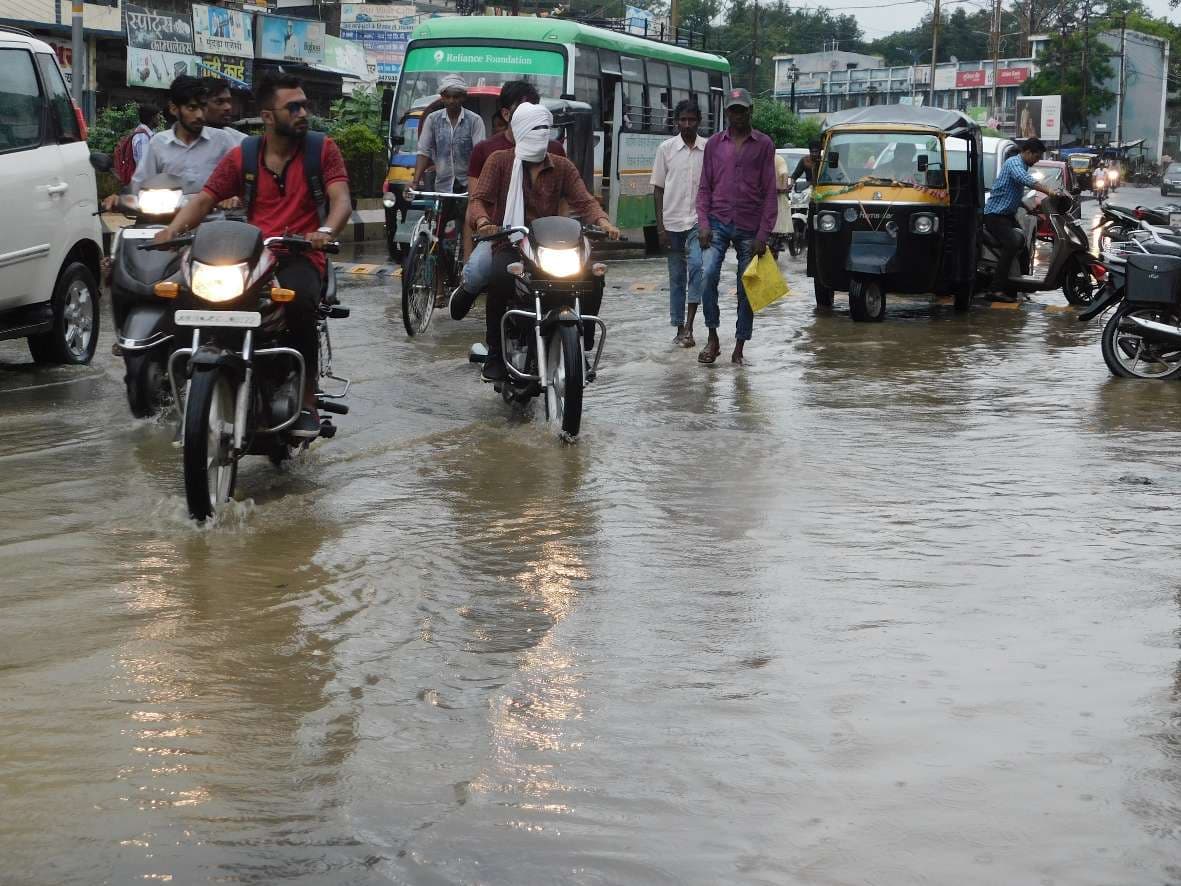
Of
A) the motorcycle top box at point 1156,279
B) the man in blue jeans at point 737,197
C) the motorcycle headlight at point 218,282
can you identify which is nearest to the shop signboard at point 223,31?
the man in blue jeans at point 737,197

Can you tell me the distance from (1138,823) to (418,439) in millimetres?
5185

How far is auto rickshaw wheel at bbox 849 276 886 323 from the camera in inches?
587

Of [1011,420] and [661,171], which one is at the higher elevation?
[661,171]

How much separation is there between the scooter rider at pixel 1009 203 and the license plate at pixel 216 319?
1181cm

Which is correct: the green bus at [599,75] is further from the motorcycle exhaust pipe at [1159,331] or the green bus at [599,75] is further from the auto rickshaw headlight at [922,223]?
the motorcycle exhaust pipe at [1159,331]

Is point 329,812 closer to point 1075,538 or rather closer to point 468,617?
point 468,617

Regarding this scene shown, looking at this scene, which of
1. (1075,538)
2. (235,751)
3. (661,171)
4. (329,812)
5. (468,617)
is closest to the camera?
(329,812)

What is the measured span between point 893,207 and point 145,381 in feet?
28.7

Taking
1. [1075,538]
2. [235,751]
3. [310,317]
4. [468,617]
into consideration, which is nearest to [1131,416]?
[1075,538]

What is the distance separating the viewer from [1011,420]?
30.6ft

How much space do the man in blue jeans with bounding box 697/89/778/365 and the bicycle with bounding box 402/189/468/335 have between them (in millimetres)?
1894

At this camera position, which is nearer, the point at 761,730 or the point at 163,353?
the point at 761,730

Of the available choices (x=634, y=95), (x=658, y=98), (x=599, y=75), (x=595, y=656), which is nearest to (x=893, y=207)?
(x=599, y=75)

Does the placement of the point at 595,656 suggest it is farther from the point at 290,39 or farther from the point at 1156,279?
the point at 290,39
